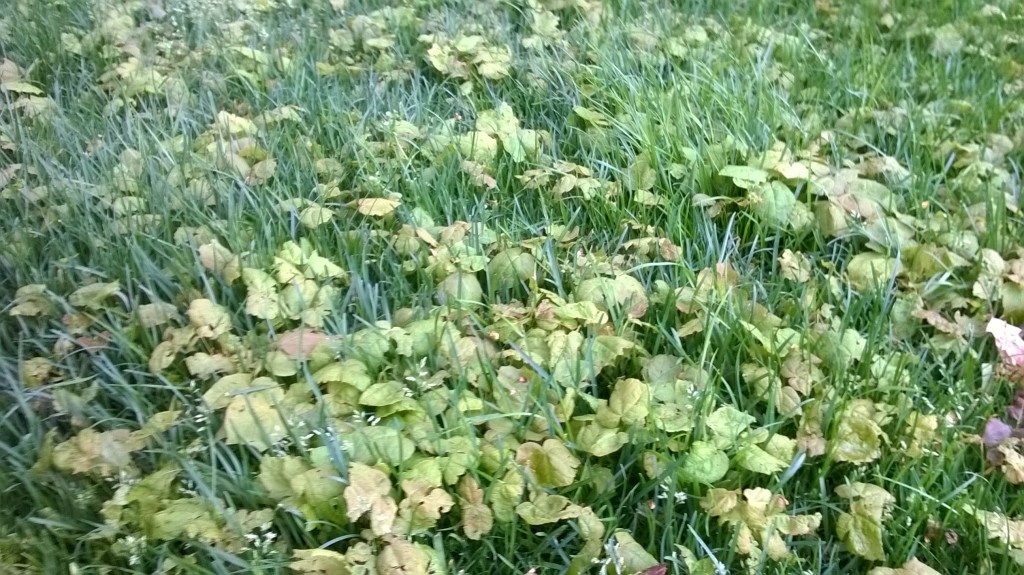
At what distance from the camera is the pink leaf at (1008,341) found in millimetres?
1898

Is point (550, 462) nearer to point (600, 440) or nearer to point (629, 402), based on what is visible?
point (600, 440)

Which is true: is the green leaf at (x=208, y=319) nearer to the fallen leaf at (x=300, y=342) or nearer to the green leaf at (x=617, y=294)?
the fallen leaf at (x=300, y=342)

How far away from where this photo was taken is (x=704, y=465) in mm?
1543

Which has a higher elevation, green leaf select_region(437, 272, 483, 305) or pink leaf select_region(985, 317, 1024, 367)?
green leaf select_region(437, 272, 483, 305)

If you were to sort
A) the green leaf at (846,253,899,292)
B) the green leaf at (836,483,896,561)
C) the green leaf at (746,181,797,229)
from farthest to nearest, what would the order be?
the green leaf at (746,181,797,229), the green leaf at (846,253,899,292), the green leaf at (836,483,896,561)

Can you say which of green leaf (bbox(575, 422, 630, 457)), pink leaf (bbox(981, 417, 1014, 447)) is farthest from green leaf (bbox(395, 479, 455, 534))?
pink leaf (bbox(981, 417, 1014, 447))

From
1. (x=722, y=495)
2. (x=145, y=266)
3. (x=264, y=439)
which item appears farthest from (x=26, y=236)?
(x=722, y=495)

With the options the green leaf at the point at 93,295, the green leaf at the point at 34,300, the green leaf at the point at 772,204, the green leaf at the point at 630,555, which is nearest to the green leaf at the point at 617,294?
the green leaf at the point at 772,204

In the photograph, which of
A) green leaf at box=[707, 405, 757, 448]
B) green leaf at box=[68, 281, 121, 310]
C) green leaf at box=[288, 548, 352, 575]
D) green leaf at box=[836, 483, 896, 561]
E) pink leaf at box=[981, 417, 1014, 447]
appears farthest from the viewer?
green leaf at box=[68, 281, 121, 310]

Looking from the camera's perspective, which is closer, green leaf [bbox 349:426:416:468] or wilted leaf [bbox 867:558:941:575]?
wilted leaf [bbox 867:558:941:575]

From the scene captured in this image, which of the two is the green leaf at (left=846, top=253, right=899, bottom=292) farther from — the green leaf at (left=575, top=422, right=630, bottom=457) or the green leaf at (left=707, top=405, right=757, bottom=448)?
the green leaf at (left=575, top=422, right=630, bottom=457)

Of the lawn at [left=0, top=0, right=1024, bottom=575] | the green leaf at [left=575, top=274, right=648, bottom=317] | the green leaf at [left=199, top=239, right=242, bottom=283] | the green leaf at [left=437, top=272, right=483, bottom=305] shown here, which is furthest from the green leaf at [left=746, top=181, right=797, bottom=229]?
the green leaf at [left=199, top=239, right=242, bottom=283]

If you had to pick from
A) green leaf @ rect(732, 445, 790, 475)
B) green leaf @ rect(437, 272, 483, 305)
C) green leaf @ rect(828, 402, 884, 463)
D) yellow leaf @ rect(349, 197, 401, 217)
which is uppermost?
yellow leaf @ rect(349, 197, 401, 217)

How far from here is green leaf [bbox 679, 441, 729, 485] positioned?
5.02 ft
